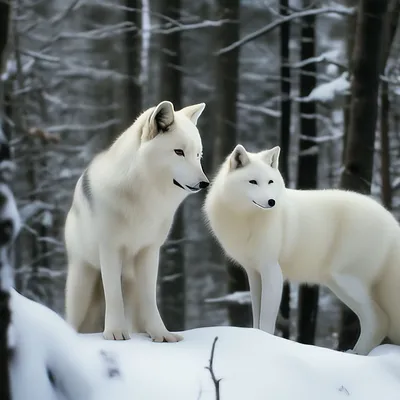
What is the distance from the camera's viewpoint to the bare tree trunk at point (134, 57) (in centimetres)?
666

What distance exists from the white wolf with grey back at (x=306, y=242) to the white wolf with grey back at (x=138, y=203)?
1.62 feet

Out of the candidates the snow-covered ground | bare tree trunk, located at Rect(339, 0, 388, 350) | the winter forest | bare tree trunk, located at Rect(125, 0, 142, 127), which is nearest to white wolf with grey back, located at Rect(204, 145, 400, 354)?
the winter forest

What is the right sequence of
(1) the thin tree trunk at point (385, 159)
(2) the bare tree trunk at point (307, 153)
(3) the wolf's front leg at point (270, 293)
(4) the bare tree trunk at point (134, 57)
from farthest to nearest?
(4) the bare tree trunk at point (134, 57) → (1) the thin tree trunk at point (385, 159) → (2) the bare tree trunk at point (307, 153) → (3) the wolf's front leg at point (270, 293)

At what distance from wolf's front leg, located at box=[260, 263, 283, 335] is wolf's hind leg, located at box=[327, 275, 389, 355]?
1.12ft

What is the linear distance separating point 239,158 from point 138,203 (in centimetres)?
72

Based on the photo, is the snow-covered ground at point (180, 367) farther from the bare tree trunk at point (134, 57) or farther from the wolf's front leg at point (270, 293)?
the bare tree trunk at point (134, 57)

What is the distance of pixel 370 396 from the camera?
7.64 feet

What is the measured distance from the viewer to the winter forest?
4.91m

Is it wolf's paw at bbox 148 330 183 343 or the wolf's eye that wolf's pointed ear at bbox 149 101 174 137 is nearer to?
the wolf's eye

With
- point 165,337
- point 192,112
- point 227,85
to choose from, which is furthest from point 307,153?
point 165,337

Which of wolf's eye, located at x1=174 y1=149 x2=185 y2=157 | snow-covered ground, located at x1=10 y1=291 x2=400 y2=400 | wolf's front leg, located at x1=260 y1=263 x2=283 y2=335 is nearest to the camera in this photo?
snow-covered ground, located at x1=10 y1=291 x2=400 y2=400

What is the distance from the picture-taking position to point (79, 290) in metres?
2.79

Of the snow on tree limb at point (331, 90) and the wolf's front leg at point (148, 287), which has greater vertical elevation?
the snow on tree limb at point (331, 90)

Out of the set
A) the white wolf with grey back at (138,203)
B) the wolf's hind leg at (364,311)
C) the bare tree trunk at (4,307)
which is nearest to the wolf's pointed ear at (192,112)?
the white wolf with grey back at (138,203)
